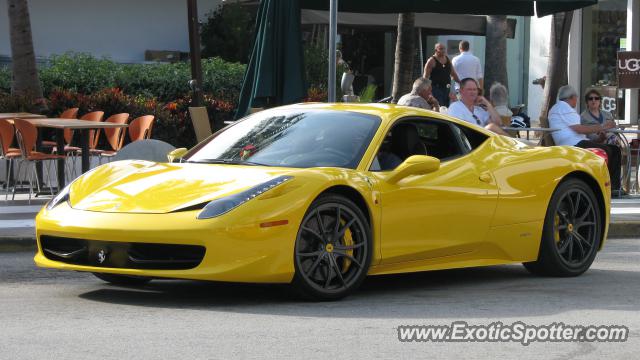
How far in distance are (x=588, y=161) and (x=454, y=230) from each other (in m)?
1.65

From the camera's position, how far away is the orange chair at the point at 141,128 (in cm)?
1681

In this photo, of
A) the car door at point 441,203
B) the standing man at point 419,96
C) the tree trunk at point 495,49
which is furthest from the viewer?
the tree trunk at point 495,49

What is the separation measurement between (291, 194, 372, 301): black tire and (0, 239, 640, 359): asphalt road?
11cm

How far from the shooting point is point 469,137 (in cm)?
963

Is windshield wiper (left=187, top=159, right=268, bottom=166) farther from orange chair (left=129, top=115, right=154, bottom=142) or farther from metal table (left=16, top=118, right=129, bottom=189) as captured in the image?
orange chair (left=129, top=115, right=154, bottom=142)

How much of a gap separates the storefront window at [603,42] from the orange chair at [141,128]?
14.6m

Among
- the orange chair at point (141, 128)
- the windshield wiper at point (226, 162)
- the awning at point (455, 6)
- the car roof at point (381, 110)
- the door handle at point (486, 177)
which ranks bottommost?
the orange chair at point (141, 128)

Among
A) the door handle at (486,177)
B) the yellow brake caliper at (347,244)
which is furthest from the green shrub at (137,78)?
the yellow brake caliper at (347,244)

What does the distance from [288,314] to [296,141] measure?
157cm

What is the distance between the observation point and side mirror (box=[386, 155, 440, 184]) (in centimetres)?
866

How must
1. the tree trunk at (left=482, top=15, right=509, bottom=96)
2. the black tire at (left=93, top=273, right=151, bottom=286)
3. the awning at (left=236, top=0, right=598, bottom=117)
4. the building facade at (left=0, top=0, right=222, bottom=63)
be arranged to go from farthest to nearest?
the building facade at (left=0, top=0, right=222, bottom=63)
the tree trunk at (left=482, top=15, right=509, bottom=96)
the awning at (left=236, top=0, right=598, bottom=117)
the black tire at (left=93, top=273, right=151, bottom=286)

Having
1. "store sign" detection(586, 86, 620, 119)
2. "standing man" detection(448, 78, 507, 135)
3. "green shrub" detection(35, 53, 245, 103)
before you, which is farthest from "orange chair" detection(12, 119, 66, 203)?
"store sign" detection(586, 86, 620, 119)

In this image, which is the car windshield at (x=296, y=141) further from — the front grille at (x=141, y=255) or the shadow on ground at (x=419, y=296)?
the front grille at (x=141, y=255)

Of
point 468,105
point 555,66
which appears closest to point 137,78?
point 555,66
